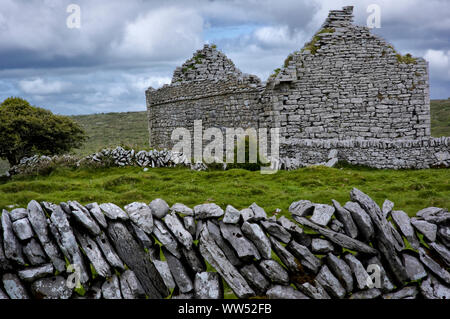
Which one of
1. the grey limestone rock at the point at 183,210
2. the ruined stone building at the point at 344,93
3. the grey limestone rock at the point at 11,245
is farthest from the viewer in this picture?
the ruined stone building at the point at 344,93

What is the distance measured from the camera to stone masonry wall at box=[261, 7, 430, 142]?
1747 centimetres

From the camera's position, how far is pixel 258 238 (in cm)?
525

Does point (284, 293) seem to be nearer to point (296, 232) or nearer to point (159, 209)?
point (296, 232)

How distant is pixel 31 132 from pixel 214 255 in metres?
18.8

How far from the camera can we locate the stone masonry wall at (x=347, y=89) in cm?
1747

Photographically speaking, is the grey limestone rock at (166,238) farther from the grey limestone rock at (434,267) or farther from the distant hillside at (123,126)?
the distant hillside at (123,126)

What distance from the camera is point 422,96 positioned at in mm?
17391

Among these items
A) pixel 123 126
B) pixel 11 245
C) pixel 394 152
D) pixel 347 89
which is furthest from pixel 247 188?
pixel 123 126

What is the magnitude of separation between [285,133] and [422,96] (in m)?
6.30

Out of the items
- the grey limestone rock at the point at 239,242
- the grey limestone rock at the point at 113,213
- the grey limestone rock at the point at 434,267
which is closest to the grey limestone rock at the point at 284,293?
the grey limestone rock at the point at 239,242

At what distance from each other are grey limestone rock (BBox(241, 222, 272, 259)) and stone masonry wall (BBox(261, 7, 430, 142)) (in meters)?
12.6

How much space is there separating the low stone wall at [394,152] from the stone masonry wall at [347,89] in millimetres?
1209

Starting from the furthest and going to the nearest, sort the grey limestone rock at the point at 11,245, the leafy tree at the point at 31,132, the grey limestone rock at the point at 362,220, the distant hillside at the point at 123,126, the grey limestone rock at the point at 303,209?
the distant hillside at the point at 123,126
the leafy tree at the point at 31,132
the grey limestone rock at the point at 303,209
the grey limestone rock at the point at 362,220
the grey limestone rock at the point at 11,245

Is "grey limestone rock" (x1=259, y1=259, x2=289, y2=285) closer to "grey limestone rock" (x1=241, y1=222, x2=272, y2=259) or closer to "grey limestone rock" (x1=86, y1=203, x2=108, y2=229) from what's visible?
"grey limestone rock" (x1=241, y1=222, x2=272, y2=259)
